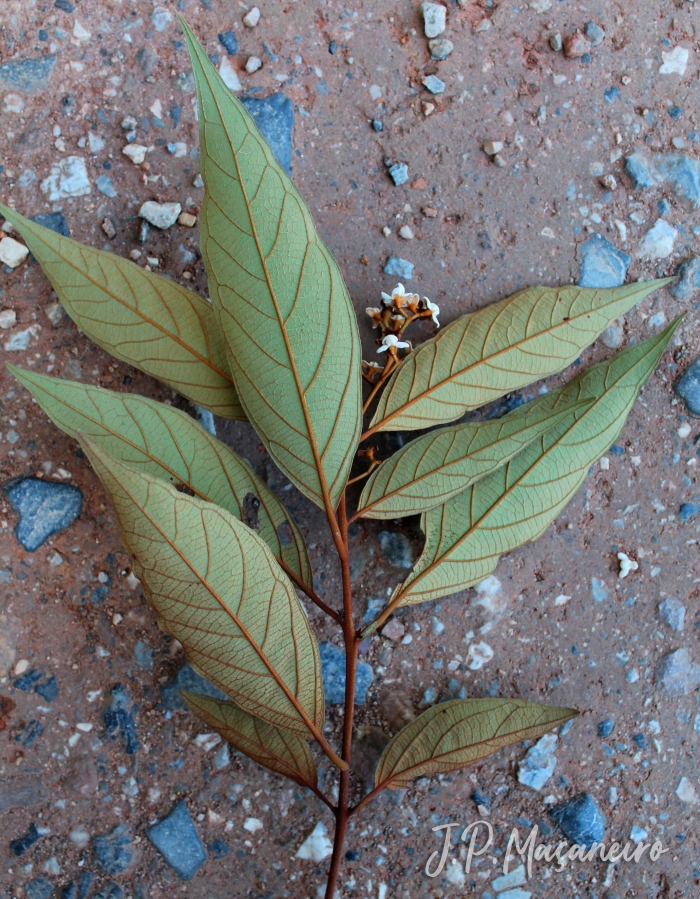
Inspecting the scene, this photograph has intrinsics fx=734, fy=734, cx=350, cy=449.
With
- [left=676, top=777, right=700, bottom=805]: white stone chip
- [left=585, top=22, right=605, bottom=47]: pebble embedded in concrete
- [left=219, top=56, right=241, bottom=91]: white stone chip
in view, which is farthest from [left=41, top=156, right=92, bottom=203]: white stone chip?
[left=676, top=777, right=700, bottom=805]: white stone chip

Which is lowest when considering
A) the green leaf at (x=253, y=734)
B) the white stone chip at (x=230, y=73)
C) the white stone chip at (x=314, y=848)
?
the white stone chip at (x=314, y=848)

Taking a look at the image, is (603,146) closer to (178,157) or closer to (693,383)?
(693,383)

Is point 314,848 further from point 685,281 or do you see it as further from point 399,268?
point 685,281

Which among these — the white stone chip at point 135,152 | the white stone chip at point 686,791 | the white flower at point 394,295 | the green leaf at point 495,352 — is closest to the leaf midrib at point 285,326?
the green leaf at point 495,352

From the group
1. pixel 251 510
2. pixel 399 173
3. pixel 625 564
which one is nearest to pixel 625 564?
pixel 625 564

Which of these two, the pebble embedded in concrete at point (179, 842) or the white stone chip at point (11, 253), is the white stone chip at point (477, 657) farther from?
the white stone chip at point (11, 253)

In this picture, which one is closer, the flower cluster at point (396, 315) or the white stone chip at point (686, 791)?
the flower cluster at point (396, 315)

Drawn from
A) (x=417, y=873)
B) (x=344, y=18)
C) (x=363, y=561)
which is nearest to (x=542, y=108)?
(x=344, y=18)
